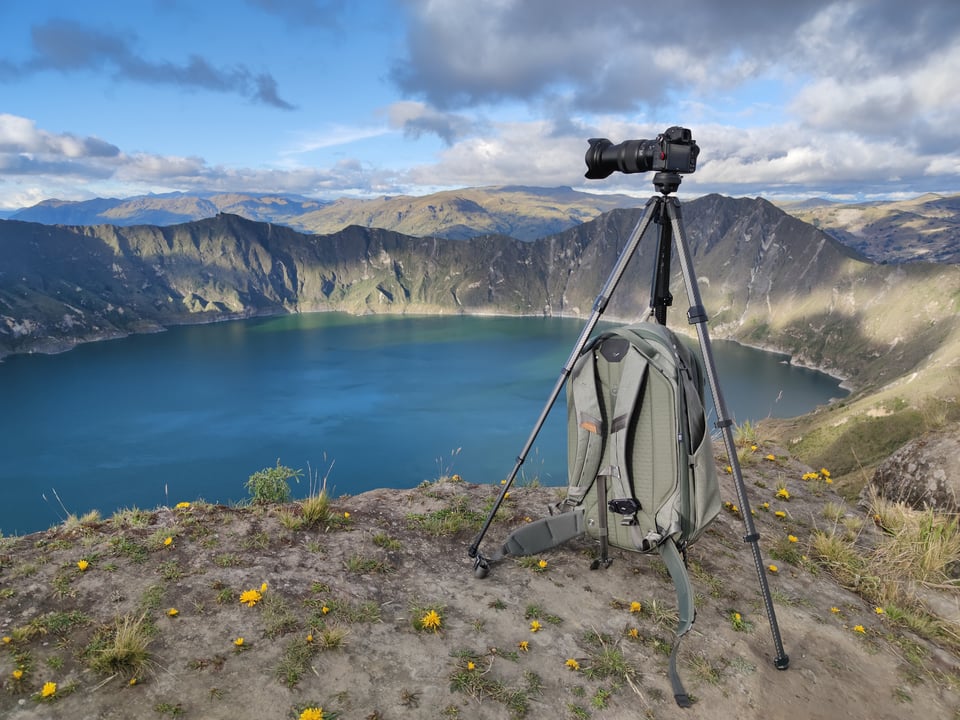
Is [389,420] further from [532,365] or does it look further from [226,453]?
[532,365]

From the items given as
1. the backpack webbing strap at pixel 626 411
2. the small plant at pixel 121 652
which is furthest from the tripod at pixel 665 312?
the small plant at pixel 121 652

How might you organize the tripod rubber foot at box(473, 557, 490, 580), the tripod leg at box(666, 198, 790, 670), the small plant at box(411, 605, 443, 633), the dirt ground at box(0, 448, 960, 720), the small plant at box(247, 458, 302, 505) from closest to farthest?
the dirt ground at box(0, 448, 960, 720)
the tripod leg at box(666, 198, 790, 670)
the small plant at box(411, 605, 443, 633)
the tripod rubber foot at box(473, 557, 490, 580)
the small plant at box(247, 458, 302, 505)

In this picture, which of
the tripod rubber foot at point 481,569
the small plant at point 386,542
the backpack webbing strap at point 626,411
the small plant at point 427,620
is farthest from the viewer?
the small plant at point 386,542

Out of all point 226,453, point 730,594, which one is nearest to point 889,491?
point 730,594

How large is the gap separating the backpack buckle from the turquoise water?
31.5 meters

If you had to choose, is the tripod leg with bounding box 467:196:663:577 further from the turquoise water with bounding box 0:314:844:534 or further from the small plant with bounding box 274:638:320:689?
the turquoise water with bounding box 0:314:844:534

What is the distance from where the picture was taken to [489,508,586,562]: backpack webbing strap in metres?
5.21

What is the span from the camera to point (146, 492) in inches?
2586

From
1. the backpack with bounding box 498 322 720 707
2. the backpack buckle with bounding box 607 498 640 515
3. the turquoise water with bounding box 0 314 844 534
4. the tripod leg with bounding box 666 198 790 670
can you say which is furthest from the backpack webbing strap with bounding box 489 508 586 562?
the turquoise water with bounding box 0 314 844 534

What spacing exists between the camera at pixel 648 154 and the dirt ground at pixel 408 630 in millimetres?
3926

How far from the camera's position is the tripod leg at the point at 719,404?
4.02m

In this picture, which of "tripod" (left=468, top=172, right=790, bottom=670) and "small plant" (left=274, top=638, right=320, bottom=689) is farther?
"tripod" (left=468, top=172, right=790, bottom=670)

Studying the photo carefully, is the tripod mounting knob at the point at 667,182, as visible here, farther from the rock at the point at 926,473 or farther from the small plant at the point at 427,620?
the rock at the point at 926,473

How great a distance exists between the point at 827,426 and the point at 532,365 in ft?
300
